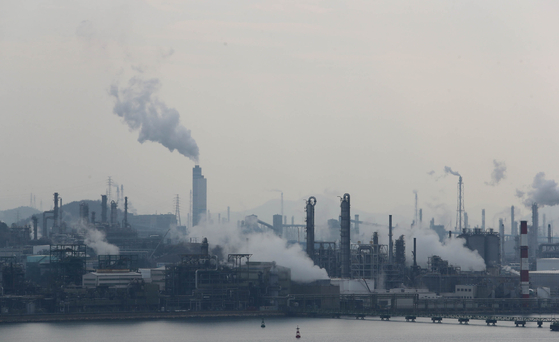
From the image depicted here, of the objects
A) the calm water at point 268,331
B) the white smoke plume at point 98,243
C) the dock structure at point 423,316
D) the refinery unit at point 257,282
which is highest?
the white smoke plume at point 98,243

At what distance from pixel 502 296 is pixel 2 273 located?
54.6 meters

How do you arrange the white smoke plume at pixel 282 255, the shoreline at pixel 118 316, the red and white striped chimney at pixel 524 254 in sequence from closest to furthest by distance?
the shoreline at pixel 118 316 < the red and white striped chimney at pixel 524 254 < the white smoke plume at pixel 282 255

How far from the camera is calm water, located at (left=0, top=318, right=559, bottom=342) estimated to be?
74438mm

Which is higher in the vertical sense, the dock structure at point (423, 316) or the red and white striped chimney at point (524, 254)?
the red and white striped chimney at point (524, 254)

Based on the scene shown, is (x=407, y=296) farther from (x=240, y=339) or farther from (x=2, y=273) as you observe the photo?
(x=2, y=273)

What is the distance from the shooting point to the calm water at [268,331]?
244ft

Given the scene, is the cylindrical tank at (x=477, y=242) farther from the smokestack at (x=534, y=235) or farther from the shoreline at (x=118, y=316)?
the shoreline at (x=118, y=316)

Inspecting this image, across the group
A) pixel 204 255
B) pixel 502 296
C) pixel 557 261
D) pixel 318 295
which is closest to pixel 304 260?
pixel 318 295

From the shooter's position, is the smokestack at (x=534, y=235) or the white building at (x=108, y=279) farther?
the smokestack at (x=534, y=235)

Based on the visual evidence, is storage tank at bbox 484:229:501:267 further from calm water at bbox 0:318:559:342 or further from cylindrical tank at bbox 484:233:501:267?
calm water at bbox 0:318:559:342

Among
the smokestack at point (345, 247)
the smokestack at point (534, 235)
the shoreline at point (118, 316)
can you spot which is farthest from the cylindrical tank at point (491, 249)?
the shoreline at point (118, 316)

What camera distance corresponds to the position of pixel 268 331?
8012cm

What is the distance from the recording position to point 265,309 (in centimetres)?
9500

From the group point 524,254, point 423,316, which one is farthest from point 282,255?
point 524,254
